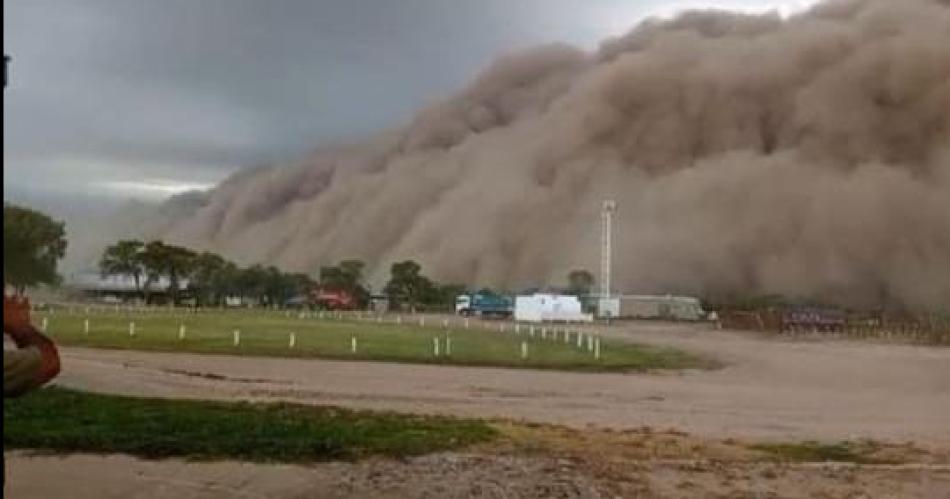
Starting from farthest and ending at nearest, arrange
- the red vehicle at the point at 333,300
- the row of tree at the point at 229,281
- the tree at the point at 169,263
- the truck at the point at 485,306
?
the row of tree at the point at 229,281
the red vehicle at the point at 333,300
the tree at the point at 169,263
the truck at the point at 485,306

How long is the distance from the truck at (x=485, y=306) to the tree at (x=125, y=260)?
81.1 ft

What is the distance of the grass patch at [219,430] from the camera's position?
11383mm

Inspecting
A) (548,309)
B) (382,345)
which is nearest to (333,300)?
(548,309)

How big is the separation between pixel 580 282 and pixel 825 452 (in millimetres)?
87357

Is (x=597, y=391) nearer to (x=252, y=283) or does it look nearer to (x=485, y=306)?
(x=485, y=306)

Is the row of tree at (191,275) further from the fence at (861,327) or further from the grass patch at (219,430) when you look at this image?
the grass patch at (219,430)

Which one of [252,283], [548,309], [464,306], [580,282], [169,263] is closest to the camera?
[548,309]

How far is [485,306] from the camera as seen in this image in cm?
8356

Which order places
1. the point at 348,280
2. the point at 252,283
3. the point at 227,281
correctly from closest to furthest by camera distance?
the point at 227,281
the point at 252,283
the point at 348,280

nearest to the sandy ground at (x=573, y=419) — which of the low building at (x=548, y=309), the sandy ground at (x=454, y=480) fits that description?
the sandy ground at (x=454, y=480)

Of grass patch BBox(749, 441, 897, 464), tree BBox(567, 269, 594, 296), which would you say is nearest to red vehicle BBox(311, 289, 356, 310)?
tree BBox(567, 269, 594, 296)

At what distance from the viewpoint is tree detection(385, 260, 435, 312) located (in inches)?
3812

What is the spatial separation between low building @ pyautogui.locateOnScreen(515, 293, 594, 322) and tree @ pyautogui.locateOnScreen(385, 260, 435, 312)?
2137 centimetres

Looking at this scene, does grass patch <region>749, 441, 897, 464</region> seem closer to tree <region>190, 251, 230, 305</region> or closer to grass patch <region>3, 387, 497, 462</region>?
grass patch <region>3, 387, 497, 462</region>
